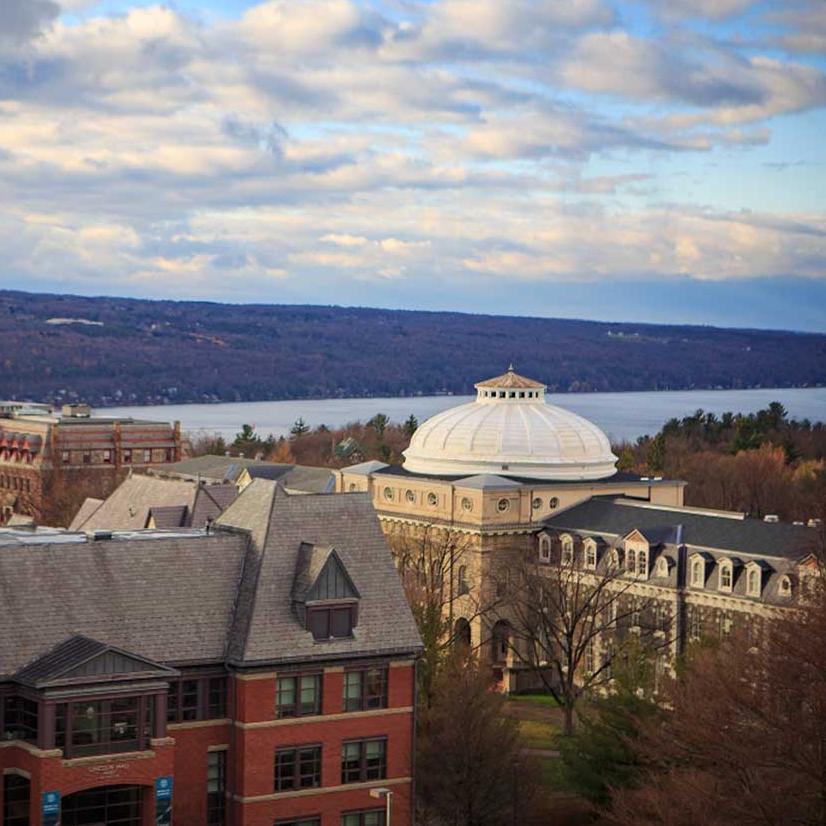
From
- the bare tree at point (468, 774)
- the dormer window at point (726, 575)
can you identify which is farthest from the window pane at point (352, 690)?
the dormer window at point (726, 575)

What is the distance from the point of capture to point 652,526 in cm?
9219

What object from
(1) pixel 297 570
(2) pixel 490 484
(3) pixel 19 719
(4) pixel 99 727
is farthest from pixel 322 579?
(2) pixel 490 484

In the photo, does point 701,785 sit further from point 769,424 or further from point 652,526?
point 769,424

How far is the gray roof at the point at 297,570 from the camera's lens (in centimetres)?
5244

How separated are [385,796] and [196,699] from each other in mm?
5699

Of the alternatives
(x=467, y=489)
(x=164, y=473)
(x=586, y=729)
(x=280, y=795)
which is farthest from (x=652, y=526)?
(x=164, y=473)

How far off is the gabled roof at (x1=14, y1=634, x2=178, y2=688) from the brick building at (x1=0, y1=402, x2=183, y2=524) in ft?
304

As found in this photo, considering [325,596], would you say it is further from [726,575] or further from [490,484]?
[490,484]

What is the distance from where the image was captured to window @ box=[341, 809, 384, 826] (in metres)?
53.2

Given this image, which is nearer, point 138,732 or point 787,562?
point 138,732

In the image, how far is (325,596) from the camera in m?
53.1

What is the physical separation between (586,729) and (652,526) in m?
31.9

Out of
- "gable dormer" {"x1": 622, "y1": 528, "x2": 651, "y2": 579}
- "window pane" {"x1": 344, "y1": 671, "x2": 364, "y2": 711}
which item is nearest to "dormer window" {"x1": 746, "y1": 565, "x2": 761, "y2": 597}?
"gable dormer" {"x1": 622, "y1": 528, "x2": 651, "y2": 579}

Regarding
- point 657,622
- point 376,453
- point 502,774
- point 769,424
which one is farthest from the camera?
point 769,424
